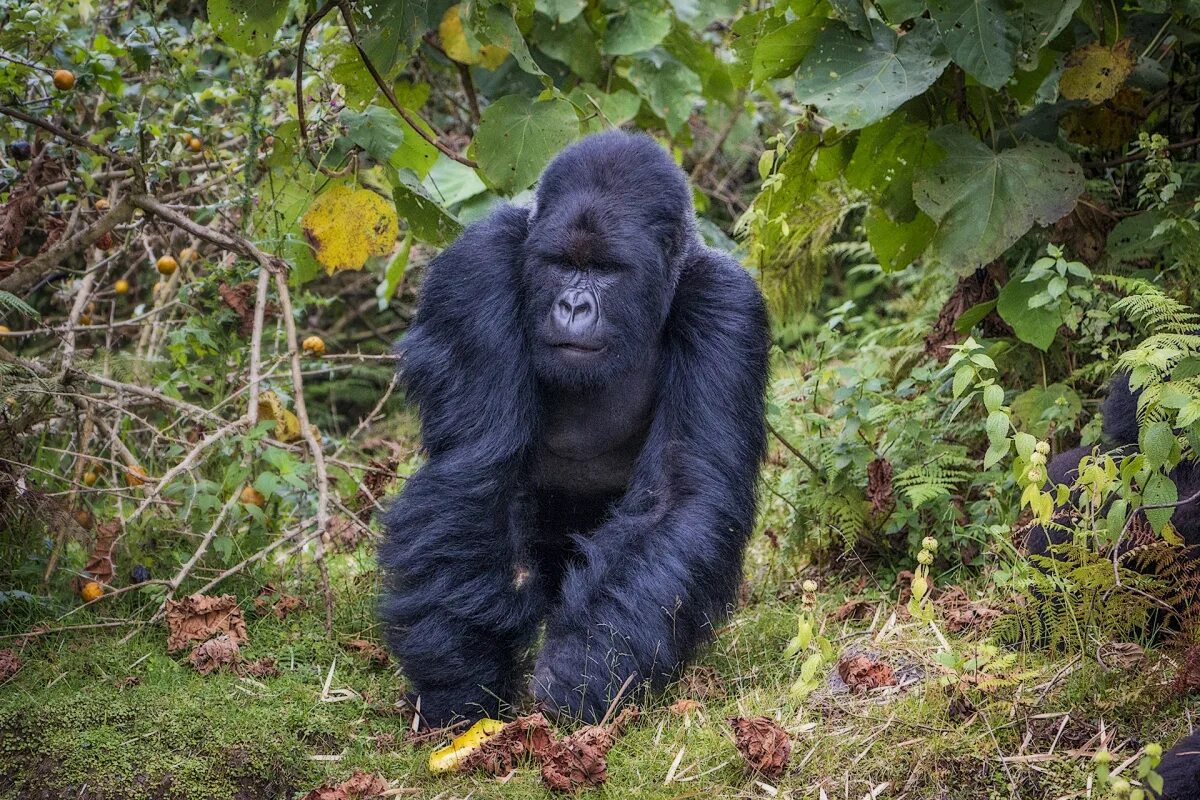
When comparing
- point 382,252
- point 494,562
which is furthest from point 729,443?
point 382,252

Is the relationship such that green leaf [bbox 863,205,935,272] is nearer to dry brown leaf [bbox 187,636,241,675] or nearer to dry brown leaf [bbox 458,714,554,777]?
dry brown leaf [bbox 458,714,554,777]

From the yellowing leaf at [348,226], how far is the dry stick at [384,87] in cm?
35

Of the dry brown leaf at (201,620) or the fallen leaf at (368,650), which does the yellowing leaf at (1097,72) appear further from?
the dry brown leaf at (201,620)

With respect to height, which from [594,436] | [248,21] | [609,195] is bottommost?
[594,436]

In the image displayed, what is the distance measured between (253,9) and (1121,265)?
3263mm

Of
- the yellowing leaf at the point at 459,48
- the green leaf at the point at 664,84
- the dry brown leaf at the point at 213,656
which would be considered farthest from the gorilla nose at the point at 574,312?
the green leaf at the point at 664,84

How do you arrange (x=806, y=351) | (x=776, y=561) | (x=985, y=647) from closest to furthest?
1. (x=985, y=647)
2. (x=776, y=561)
3. (x=806, y=351)

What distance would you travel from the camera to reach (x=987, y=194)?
14.0ft

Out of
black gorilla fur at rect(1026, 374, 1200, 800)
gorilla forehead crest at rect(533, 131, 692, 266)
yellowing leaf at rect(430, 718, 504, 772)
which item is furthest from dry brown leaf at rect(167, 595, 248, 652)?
black gorilla fur at rect(1026, 374, 1200, 800)

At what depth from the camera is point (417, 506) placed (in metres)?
3.77

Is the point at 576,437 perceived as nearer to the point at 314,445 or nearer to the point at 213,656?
the point at 314,445

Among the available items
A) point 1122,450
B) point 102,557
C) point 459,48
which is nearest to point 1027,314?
point 1122,450

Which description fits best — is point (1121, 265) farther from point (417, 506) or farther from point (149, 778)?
point (149, 778)

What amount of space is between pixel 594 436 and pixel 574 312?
0.60m
